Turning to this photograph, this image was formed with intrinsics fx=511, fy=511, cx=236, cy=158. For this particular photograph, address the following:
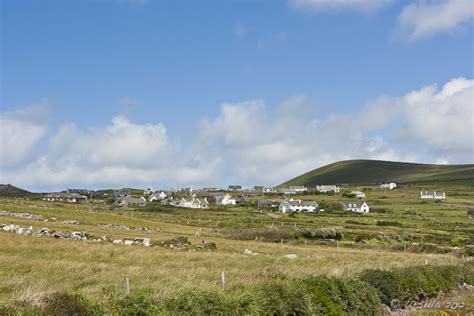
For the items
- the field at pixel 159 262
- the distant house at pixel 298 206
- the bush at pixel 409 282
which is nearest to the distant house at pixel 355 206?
the distant house at pixel 298 206

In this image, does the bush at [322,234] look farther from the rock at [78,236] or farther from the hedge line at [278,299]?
the hedge line at [278,299]

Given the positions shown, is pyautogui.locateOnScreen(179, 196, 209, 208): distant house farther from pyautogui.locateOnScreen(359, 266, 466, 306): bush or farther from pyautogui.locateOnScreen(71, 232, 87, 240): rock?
pyautogui.locateOnScreen(359, 266, 466, 306): bush

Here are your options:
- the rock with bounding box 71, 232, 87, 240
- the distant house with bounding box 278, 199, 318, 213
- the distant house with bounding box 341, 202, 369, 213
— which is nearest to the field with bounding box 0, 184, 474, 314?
the rock with bounding box 71, 232, 87, 240

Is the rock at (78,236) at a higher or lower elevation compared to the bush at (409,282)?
higher

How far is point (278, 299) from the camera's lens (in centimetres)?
1505

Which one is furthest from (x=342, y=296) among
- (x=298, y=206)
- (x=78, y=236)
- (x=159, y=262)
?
(x=298, y=206)

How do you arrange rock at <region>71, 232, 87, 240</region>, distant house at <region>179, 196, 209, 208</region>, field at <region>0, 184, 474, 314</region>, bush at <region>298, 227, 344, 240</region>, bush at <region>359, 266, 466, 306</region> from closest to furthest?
field at <region>0, 184, 474, 314</region> → bush at <region>359, 266, 466, 306</region> → rock at <region>71, 232, 87, 240</region> → bush at <region>298, 227, 344, 240</region> → distant house at <region>179, 196, 209, 208</region>

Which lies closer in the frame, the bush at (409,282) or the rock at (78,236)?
the bush at (409,282)

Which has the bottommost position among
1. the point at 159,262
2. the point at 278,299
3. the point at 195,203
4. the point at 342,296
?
the point at 342,296

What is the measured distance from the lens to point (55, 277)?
1983 cm

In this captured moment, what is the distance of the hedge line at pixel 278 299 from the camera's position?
448 inches

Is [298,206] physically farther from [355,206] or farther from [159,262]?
[159,262]

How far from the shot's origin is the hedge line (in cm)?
1139

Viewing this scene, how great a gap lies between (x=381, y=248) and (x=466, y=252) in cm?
965
